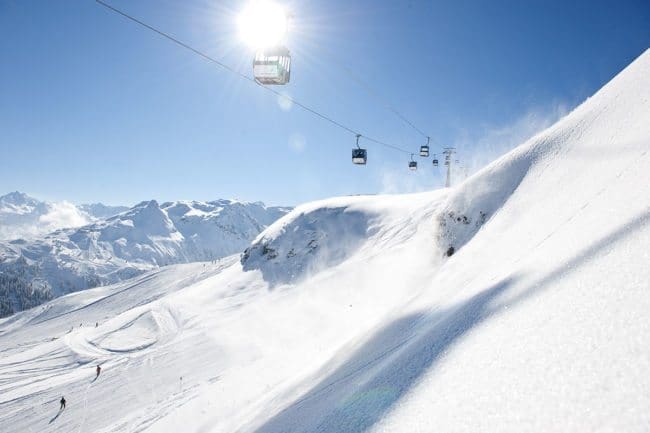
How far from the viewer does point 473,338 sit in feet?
12.7

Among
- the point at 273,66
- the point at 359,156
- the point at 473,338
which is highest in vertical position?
the point at 273,66

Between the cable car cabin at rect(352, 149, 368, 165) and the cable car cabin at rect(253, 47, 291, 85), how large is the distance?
1177 centimetres

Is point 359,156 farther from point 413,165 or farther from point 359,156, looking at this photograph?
point 413,165

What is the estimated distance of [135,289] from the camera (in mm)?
105062

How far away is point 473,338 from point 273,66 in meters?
10.9

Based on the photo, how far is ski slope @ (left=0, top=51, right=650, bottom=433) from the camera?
2363 millimetres

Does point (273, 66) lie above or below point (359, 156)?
above

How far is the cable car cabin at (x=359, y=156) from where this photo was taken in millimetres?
23344

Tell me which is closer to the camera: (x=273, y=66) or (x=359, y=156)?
(x=273, y=66)

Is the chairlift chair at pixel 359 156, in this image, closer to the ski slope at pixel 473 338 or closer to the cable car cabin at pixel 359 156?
the cable car cabin at pixel 359 156

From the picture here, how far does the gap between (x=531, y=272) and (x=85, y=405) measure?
3180 centimetres

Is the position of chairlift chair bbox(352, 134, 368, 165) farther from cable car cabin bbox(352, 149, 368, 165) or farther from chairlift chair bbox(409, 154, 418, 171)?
chairlift chair bbox(409, 154, 418, 171)

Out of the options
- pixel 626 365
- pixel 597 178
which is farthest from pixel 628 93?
pixel 626 365

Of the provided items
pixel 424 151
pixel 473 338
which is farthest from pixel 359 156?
pixel 473 338
